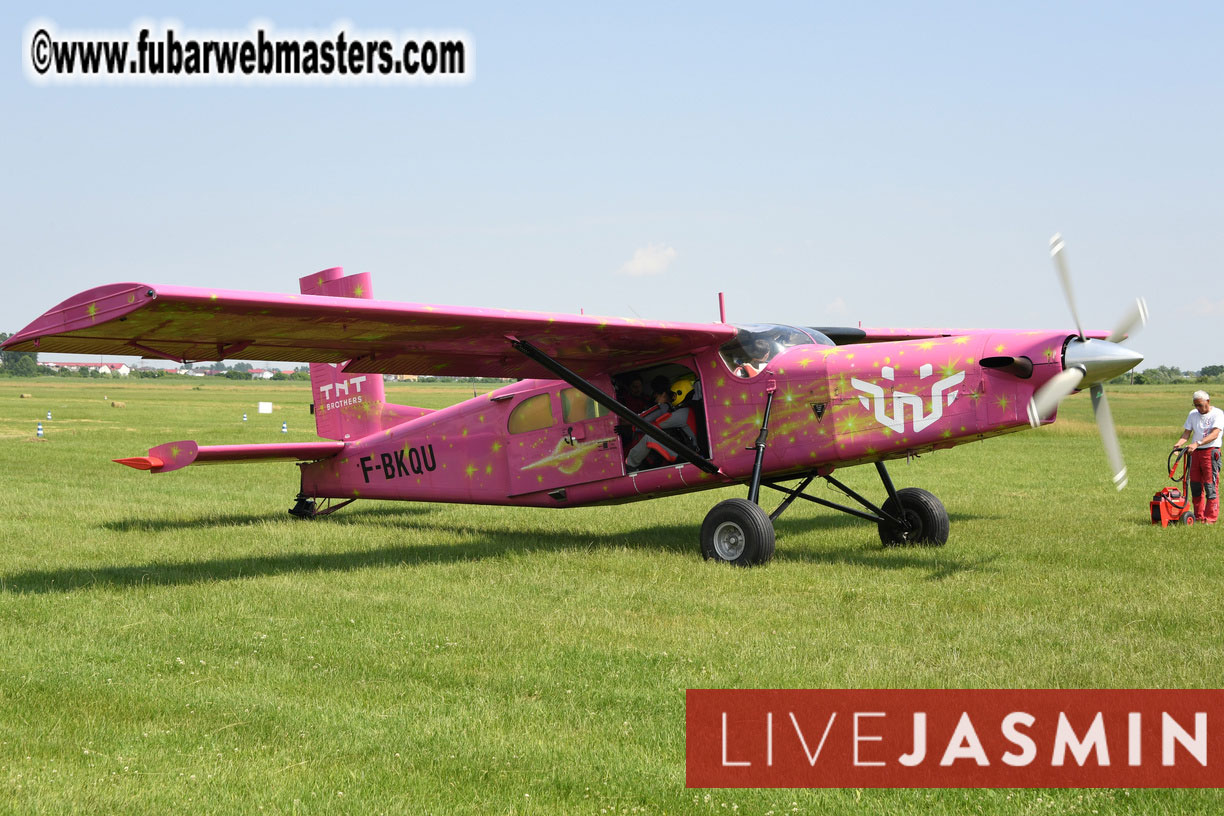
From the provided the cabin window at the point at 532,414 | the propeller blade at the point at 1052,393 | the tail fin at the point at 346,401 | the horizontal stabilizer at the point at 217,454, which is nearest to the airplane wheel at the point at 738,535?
the propeller blade at the point at 1052,393

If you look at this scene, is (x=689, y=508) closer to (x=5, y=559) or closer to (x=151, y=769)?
(x=5, y=559)

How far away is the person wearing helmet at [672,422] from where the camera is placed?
40.0 ft

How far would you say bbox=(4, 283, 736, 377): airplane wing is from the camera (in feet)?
28.0

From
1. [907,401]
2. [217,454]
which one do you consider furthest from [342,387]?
[907,401]

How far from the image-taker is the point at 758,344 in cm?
1187

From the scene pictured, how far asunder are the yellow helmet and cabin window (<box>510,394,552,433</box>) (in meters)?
1.82

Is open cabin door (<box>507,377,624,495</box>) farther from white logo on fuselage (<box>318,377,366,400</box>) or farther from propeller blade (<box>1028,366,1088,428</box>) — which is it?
Answer: propeller blade (<box>1028,366,1088,428</box>)

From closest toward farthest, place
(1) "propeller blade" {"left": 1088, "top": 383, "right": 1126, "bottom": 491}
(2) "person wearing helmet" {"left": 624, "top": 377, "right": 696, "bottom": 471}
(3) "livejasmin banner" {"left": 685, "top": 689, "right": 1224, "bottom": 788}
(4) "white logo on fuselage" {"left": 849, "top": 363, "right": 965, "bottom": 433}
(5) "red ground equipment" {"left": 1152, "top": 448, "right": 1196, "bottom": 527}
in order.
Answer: (3) "livejasmin banner" {"left": 685, "top": 689, "right": 1224, "bottom": 788}, (1) "propeller blade" {"left": 1088, "top": 383, "right": 1126, "bottom": 491}, (4) "white logo on fuselage" {"left": 849, "top": 363, "right": 965, "bottom": 433}, (2) "person wearing helmet" {"left": 624, "top": 377, "right": 696, "bottom": 471}, (5) "red ground equipment" {"left": 1152, "top": 448, "right": 1196, "bottom": 527}

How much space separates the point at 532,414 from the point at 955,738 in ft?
28.1

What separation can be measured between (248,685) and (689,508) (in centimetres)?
1114

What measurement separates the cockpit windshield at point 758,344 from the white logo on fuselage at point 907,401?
120 cm

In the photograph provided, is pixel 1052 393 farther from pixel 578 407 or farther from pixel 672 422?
pixel 578 407

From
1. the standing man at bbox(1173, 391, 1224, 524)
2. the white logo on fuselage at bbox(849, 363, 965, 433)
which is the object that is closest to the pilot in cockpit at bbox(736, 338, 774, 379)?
the white logo on fuselage at bbox(849, 363, 965, 433)

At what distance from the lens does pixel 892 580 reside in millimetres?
10172
